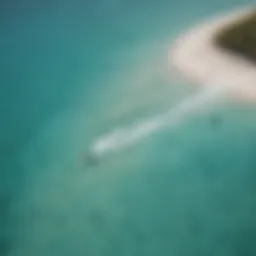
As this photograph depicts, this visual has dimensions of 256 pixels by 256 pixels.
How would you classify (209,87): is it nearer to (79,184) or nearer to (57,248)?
(79,184)

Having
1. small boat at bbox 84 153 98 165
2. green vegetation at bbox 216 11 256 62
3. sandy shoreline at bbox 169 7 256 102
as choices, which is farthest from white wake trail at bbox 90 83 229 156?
green vegetation at bbox 216 11 256 62

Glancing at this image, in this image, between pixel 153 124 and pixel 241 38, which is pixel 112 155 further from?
pixel 241 38

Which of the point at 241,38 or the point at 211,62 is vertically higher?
the point at 241,38

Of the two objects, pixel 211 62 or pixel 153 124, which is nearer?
pixel 153 124

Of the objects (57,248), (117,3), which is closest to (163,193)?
(57,248)

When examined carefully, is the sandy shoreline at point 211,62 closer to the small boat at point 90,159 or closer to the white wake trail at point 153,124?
the white wake trail at point 153,124

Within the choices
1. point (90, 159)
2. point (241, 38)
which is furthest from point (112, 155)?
point (241, 38)
